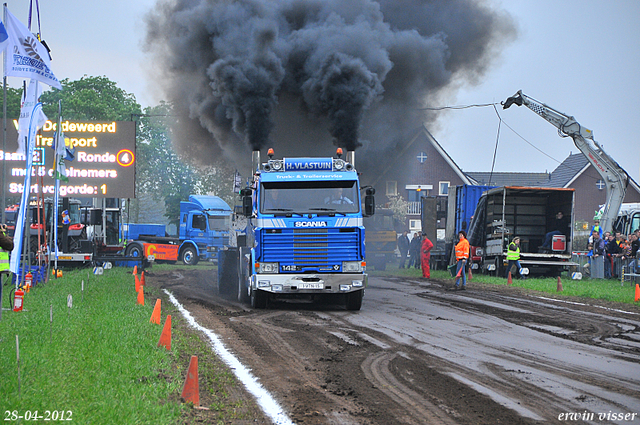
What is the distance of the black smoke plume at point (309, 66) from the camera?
23203 millimetres

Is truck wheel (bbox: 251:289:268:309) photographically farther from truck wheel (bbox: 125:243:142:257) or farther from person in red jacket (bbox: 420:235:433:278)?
truck wheel (bbox: 125:243:142:257)

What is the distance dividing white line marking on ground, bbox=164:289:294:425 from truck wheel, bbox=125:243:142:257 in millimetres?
22230

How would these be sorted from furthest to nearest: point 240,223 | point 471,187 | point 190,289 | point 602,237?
point 471,187
point 602,237
point 190,289
point 240,223

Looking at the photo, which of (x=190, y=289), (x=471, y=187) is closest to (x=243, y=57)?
(x=190, y=289)

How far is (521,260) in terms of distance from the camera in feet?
78.5

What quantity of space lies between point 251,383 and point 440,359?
2635 mm

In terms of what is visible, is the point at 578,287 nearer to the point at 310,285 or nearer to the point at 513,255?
the point at 513,255

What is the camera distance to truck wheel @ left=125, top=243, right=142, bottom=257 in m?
32.3

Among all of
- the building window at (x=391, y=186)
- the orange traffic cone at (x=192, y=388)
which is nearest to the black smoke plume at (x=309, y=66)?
the building window at (x=391, y=186)

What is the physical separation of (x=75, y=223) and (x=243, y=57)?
41.1 ft

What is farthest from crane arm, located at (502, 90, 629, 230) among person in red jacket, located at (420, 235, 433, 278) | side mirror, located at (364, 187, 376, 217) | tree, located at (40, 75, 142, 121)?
tree, located at (40, 75, 142, 121)

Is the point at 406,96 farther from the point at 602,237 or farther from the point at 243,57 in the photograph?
the point at 602,237

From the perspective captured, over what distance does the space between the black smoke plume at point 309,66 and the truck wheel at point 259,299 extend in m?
9.05

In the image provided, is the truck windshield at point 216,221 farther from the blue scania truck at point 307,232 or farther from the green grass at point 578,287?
the blue scania truck at point 307,232
